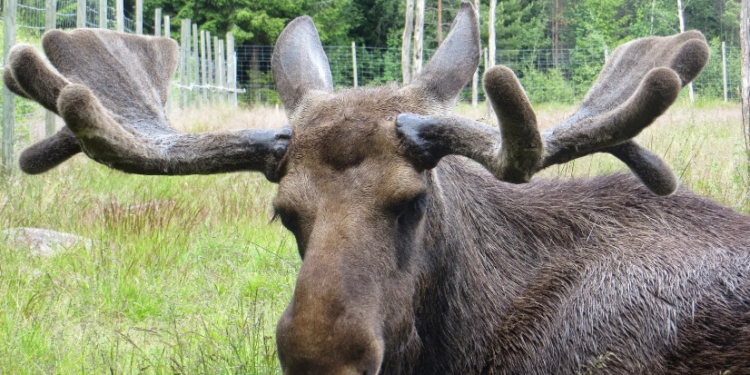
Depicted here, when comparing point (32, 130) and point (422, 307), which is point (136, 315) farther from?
point (32, 130)

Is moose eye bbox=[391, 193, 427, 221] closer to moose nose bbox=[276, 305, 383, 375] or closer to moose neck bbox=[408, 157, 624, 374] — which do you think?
moose neck bbox=[408, 157, 624, 374]

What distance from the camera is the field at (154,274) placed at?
4137mm

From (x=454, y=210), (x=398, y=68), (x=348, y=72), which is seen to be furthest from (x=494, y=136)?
(x=348, y=72)

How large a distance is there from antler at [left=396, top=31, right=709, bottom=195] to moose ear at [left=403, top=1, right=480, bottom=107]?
1.35 feet

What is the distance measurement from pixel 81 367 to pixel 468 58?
237cm

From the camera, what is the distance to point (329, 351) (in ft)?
8.19

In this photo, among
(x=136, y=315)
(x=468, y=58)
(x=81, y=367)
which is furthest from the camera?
(x=136, y=315)

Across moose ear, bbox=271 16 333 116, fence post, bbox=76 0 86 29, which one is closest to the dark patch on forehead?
moose ear, bbox=271 16 333 116

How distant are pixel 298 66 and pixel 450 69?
0.70 m

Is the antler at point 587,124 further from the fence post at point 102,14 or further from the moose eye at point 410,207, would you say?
the fence post at point 102,14

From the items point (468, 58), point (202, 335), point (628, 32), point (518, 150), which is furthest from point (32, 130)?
point (628, 32)

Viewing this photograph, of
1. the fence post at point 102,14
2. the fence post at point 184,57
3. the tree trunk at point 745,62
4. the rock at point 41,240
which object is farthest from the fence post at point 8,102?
the fence post at point 184,57

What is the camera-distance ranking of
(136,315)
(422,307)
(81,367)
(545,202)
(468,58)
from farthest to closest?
(136,315), (81,367), (545,202), (468,58), (422,307)

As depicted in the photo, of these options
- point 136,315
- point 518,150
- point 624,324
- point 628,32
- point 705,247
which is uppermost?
point 628,32
